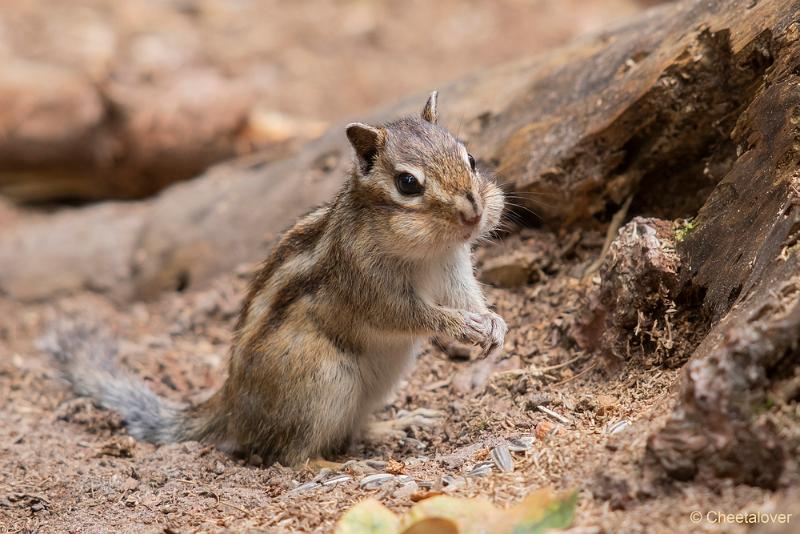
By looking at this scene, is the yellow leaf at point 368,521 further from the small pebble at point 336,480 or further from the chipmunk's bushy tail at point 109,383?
the chipmunk's bushy tail at point 109,383

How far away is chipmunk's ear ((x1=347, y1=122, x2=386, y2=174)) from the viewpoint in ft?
16.3

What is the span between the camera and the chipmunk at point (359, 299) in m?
4.74

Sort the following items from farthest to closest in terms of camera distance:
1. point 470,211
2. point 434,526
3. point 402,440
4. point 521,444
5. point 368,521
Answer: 1. point 402,440
2. point 470,211
3. point 521,444
4. point 368,521
5. point 434,526

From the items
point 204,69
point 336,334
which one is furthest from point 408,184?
point 204,69

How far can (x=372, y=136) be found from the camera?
499cm

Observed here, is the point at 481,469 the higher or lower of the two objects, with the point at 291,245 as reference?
lower

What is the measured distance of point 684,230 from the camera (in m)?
4.96

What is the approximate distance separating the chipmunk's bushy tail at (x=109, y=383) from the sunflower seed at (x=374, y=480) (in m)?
1.86

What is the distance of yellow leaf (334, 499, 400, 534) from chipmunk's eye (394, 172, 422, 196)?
5.87ft

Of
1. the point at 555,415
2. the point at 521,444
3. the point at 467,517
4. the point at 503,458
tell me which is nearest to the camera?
the point at 467,517

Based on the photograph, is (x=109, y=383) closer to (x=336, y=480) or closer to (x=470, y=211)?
(x=336, y=480)

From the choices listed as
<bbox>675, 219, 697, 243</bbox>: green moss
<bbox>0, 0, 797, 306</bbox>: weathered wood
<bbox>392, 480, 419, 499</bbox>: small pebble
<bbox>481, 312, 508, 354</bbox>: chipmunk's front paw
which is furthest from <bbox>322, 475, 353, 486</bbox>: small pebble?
<bbox>0, 0, 797, 306</bbox>: weathered wood

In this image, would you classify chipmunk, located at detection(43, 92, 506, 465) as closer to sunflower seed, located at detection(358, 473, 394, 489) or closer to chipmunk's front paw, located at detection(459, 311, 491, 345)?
chipmunk's front paw, located at detection(459, 311, 491, 345)

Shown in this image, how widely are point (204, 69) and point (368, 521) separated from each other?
899cm
